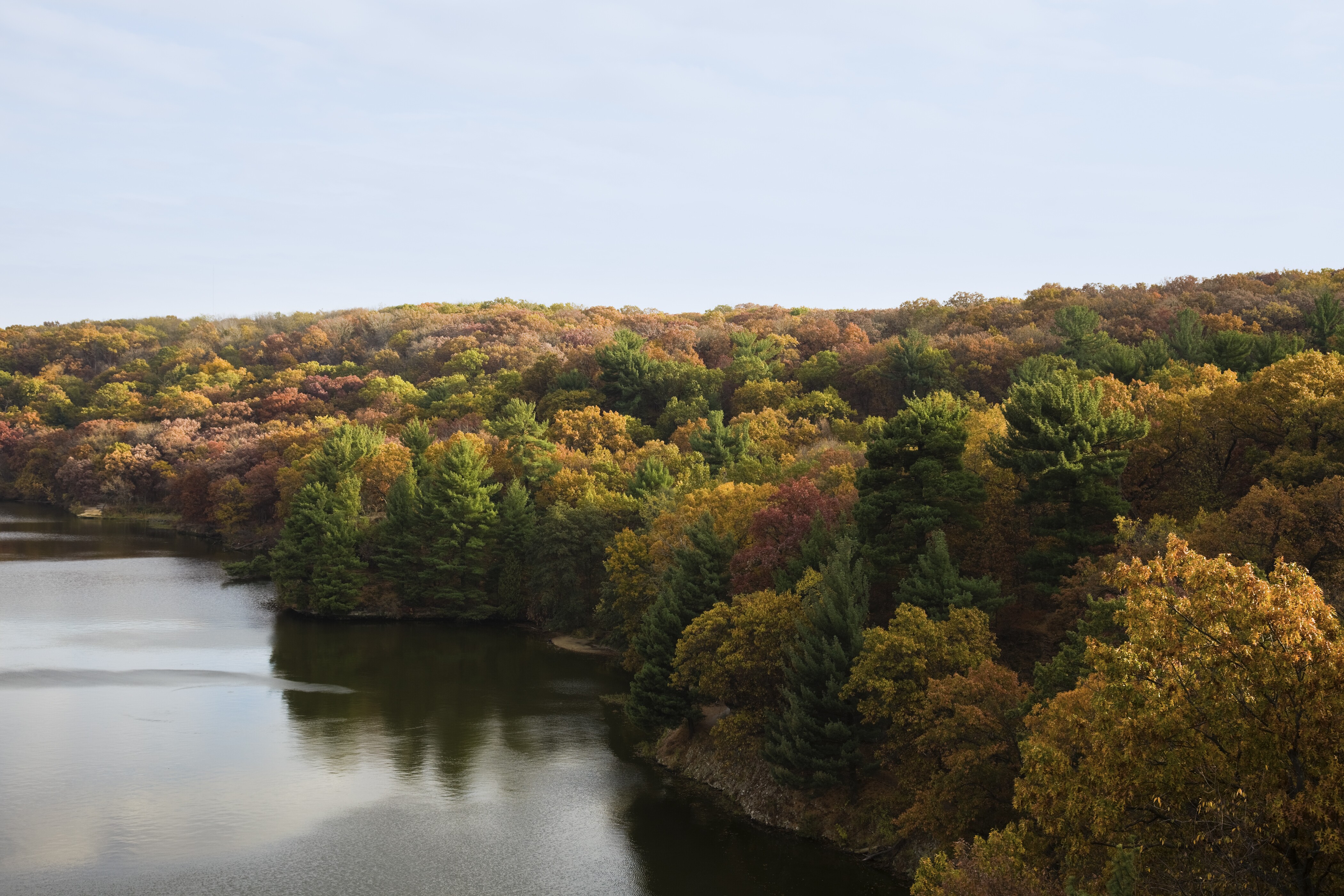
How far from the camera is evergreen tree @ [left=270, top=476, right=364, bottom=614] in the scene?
5162cm

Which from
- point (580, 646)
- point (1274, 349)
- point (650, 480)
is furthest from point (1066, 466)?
point (580, 646)

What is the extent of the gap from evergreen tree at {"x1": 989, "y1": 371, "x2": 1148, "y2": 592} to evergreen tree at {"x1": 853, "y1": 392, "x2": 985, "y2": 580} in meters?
1.83

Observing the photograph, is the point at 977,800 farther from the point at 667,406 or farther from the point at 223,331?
the point at 223,331

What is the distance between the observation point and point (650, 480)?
50719 mm

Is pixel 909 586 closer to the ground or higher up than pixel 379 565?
higher up

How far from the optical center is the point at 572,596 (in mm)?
48812

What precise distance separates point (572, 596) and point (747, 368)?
30651 mm

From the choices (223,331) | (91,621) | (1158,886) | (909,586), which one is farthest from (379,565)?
(223,331)

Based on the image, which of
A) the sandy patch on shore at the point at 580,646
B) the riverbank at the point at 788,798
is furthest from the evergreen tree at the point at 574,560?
the riverbank at the point at 788,798

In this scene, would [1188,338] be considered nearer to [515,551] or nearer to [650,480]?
[650,480]

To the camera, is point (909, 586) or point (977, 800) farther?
point (909, 586)

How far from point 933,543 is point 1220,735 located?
17.0m

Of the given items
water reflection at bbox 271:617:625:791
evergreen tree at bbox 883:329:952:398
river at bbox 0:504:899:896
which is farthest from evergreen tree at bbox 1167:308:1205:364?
water reflection at bbox 271:617:625:791

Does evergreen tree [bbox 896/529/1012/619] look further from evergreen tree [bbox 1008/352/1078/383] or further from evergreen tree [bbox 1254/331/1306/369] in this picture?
evergreen tree [bbox 1254/331/1306/369]
